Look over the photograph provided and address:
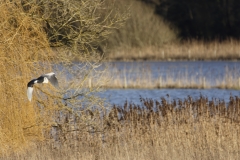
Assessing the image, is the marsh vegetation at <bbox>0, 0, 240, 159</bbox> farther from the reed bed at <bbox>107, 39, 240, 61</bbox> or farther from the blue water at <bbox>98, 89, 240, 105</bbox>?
the reed bed at <bbox>107, 39, 240, 61</bbox>

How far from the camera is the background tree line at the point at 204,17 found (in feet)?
121

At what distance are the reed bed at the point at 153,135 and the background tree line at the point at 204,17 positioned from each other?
89.8 feet

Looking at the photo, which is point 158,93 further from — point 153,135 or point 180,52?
point 153,135

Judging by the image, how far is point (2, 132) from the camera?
304 inches

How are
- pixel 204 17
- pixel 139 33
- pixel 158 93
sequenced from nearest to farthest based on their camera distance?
pixel 158 93, pixel 139 33, pixel 204 17

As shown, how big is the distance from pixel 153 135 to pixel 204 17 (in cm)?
2971

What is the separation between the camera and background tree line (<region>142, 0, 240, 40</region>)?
3694cm

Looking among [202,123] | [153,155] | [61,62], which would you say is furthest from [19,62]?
[202,123]

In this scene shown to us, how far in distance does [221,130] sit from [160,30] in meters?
22.5

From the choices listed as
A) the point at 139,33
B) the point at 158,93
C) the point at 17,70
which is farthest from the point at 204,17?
the point at 17,70

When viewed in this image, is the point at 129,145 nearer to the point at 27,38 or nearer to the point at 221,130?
the point at 221,130

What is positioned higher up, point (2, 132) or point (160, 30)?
point (160, 30)

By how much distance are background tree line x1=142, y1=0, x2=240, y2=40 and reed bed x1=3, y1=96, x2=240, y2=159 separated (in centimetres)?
2737

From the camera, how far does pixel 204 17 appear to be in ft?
124
